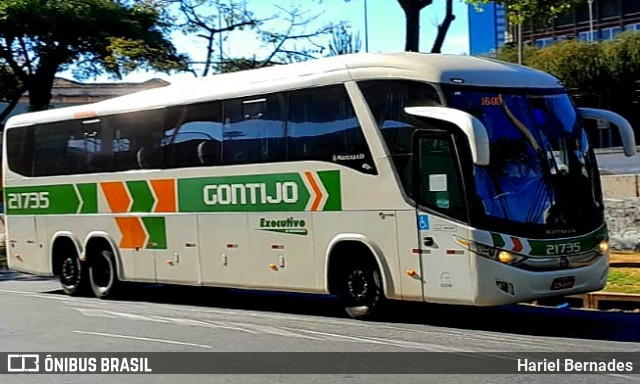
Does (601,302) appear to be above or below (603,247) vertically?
below

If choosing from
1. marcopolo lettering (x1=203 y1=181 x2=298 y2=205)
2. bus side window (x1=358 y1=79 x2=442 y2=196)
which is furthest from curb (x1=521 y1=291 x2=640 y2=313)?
marcopolo lettering (x1=203 y1=181 x2=298 y2=205)

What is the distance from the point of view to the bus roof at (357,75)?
12.7m

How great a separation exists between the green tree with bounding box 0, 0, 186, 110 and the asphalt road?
12.3m

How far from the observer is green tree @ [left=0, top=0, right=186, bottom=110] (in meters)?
28.7

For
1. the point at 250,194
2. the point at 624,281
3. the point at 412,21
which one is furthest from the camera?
the point at 412,21

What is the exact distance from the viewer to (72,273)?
62.7 feet

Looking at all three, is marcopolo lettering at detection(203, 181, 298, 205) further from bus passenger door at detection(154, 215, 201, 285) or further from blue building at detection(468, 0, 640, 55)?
blue building at detection(468, 0, 640, 55)

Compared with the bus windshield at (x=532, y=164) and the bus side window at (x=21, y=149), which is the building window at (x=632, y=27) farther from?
the bus windshield at (x=532, y=164)

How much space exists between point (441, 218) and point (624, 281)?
17.4 feet

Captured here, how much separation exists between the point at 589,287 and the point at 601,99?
46.4 m

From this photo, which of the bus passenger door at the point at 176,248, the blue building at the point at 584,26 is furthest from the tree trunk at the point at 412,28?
the blue building at the point at 584,26

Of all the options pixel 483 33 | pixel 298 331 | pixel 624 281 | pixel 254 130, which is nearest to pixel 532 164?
pixel 298 331

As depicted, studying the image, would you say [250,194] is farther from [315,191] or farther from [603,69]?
[603,69]

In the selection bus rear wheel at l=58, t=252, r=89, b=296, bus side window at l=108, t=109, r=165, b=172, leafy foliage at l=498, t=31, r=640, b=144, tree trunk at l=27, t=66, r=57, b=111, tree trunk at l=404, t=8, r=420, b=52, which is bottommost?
bus rear wheel at l=58, t=252, r=89, b=296
